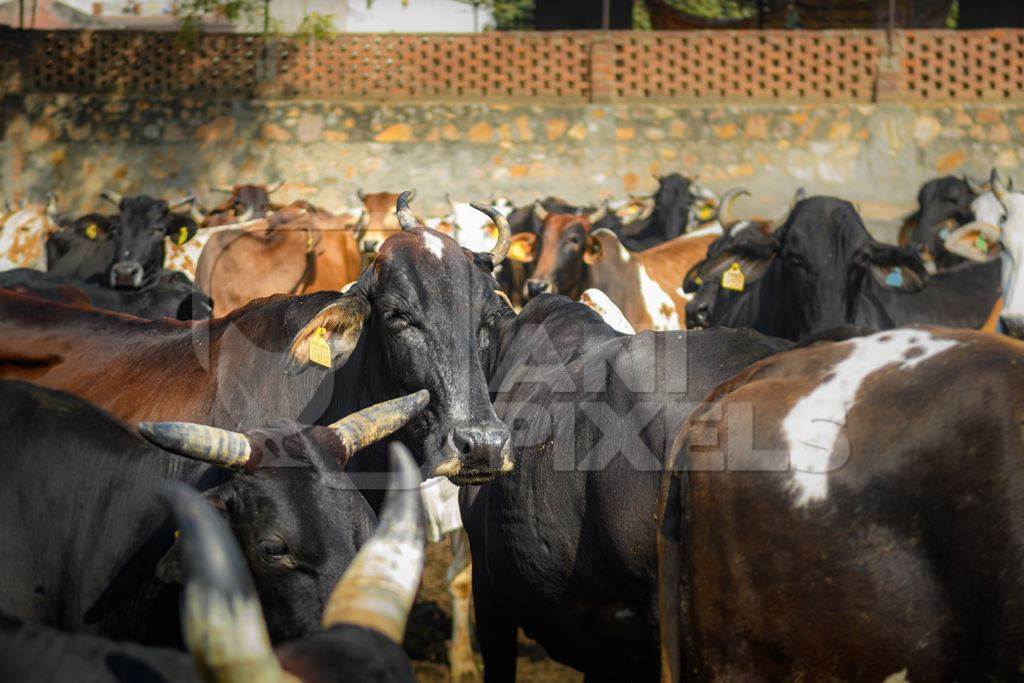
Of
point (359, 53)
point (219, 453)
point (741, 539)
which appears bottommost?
point (741, 539)

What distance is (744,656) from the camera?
3.29 metres

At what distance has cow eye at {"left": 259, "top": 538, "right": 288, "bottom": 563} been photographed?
3303 millimetres

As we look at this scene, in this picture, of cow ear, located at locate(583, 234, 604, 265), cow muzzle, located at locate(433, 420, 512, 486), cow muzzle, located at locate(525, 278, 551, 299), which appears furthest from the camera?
cow ear, located at locate(583, 234, 604, 265)

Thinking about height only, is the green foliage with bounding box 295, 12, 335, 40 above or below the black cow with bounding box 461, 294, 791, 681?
above

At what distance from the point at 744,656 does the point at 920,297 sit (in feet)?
23.2

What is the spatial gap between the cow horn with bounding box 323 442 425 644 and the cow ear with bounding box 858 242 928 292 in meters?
5.33

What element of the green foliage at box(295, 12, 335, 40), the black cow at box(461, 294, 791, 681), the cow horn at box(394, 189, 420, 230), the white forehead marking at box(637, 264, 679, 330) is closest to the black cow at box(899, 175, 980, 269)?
the white forehead marking at box(637, 264, 679, 330)

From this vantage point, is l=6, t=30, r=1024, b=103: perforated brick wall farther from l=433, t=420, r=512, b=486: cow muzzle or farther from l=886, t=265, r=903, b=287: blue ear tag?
l=433, t=420, r=512, b=486: cow muzzle

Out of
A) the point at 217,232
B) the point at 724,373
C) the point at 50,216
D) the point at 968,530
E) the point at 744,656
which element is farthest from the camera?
the point at 50,216

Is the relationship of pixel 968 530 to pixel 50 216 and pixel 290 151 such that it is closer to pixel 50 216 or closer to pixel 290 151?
pixel 50 216

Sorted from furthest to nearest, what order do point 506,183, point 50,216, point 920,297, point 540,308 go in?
point 506,183 < point 50,216 < point 920,297 < point 540,308

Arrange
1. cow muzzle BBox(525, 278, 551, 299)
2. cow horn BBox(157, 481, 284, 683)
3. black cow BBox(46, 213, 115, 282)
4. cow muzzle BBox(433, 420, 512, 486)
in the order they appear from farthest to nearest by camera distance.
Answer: black cow BBox(46, 213, 115, 282) < cow muzzle BBox(525, 278, 551, 299) < cow muzzle BBox(433, 420, 512, 486) < cow horn BBox(157, 481, 284, 683)

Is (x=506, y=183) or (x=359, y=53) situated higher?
(x=359, y=53)

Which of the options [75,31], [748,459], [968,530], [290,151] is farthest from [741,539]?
[75,31]
